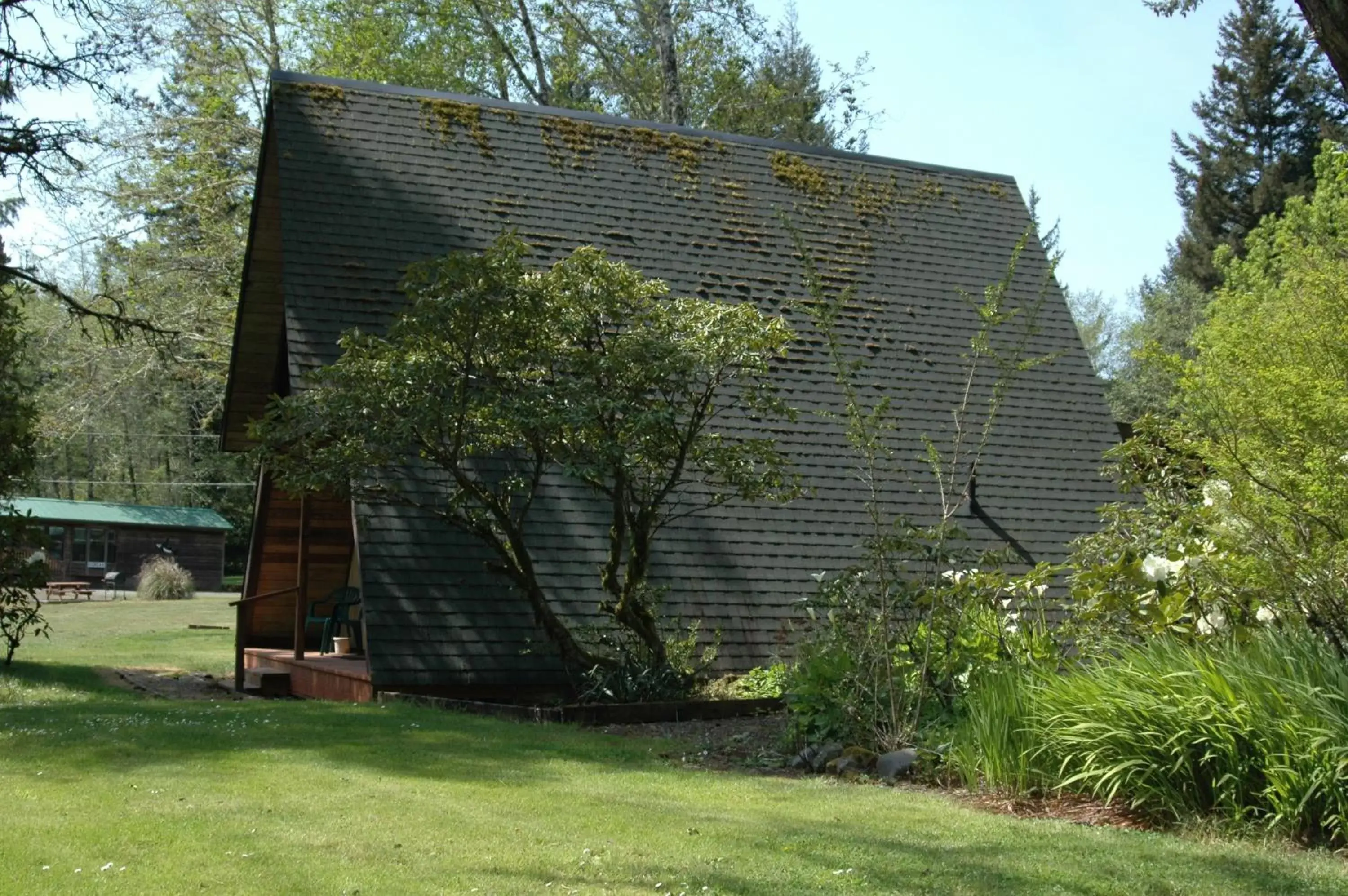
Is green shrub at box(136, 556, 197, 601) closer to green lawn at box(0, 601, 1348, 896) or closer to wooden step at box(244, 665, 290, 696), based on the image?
wooden step at box(244, 665, 290, 696)

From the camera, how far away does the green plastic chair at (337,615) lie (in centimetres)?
1595

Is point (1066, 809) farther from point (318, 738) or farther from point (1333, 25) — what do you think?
point (318, 738)

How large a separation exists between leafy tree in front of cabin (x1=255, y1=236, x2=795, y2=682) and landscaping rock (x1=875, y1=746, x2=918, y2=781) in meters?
3.35

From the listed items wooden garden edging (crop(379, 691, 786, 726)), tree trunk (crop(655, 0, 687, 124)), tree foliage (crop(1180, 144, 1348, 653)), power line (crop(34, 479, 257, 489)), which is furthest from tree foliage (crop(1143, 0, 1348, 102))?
power line (crop(34, 479, 257, 489))

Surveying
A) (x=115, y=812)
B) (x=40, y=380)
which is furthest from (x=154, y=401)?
(x=115, y=812)

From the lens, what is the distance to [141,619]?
31141mm

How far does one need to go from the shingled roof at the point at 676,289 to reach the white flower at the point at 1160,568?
4.32 m

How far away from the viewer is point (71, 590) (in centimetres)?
4262

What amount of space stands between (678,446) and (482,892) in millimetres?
6331

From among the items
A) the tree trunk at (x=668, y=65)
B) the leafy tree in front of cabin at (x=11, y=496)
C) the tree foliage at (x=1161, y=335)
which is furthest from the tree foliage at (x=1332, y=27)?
the tree foliage at (x=1161, y=335)

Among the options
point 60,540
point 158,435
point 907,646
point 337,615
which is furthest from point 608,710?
point 158,435

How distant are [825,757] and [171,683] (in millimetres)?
10480

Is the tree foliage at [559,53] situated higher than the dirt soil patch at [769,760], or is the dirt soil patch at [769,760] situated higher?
the tree foliage at [559,53]

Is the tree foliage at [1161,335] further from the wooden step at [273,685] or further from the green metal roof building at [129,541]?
the green metal roof building at [129,541]
